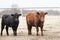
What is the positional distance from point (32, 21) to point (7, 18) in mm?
1680

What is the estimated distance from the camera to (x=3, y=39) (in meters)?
12.5

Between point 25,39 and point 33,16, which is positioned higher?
point 33,16

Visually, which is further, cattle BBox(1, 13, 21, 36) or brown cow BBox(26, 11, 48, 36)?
cattle BBox(1, 13, 21, 36)

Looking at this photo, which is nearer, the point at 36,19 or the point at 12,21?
the point at 36,19

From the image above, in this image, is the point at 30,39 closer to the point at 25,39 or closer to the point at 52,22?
the point at 25,39

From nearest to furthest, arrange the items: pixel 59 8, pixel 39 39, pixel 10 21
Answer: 1. pixel 39 39
2. pixel 10 21
3. pixel 59 8

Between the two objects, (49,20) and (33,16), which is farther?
(49,20)

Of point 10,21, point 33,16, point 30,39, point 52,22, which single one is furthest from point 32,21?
point 52,22

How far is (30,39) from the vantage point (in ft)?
39.7

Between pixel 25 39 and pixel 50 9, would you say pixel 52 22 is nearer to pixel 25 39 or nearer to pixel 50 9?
pixel 50 9

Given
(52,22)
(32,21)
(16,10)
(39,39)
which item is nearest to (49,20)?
(52,22)

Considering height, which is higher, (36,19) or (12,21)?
(36,19)

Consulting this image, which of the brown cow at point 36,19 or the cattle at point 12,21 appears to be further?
the cattle at point 12,21

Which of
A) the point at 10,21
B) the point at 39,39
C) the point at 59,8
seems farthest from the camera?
the point at 59,8
